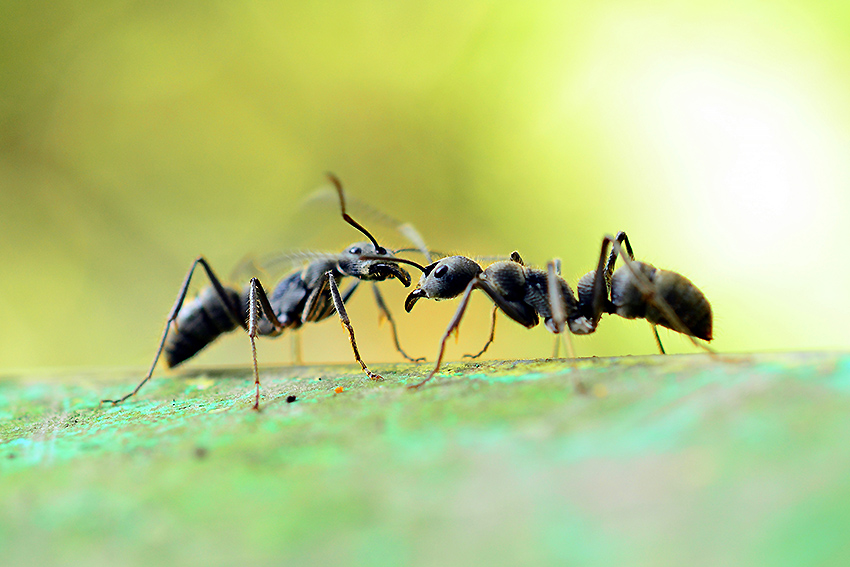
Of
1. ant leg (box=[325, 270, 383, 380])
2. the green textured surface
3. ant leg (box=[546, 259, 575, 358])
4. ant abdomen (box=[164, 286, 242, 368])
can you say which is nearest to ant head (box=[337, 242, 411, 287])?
ant leg (box=[325, 270, 383, 380])

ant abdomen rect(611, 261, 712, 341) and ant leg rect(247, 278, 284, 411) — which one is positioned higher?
ant leg rect(247, 278, 284, 411)

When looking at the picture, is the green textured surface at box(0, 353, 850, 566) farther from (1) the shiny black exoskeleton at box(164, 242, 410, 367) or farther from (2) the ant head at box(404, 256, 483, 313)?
(1) the shiny black exoskeleton at box(164, 242, 410, 367)

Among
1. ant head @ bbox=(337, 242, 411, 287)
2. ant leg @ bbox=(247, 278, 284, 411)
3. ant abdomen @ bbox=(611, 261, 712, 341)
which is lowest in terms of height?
ant abdomen @ bbox=(611, 261, 712, 341)

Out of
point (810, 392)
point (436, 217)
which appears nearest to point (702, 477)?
point (810, 392)

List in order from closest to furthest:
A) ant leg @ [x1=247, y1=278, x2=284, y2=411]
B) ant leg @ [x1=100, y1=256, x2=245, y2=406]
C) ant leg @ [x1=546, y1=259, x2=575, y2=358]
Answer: ant leg @ [x1=546, y1=259, x2=575, y2=358] < ant leg @ [x1=247, y1=278, x2=284, y2=411] < ant leg @ [x1=100, y1=256, x2=245, y2=406]

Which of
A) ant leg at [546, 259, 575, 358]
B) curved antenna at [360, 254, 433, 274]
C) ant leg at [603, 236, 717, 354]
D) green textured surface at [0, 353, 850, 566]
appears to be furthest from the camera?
curved antenna at [360, 254, 433, 274]

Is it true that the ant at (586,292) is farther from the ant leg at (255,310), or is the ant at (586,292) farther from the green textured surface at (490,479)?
the green textured surface at (490,479)
